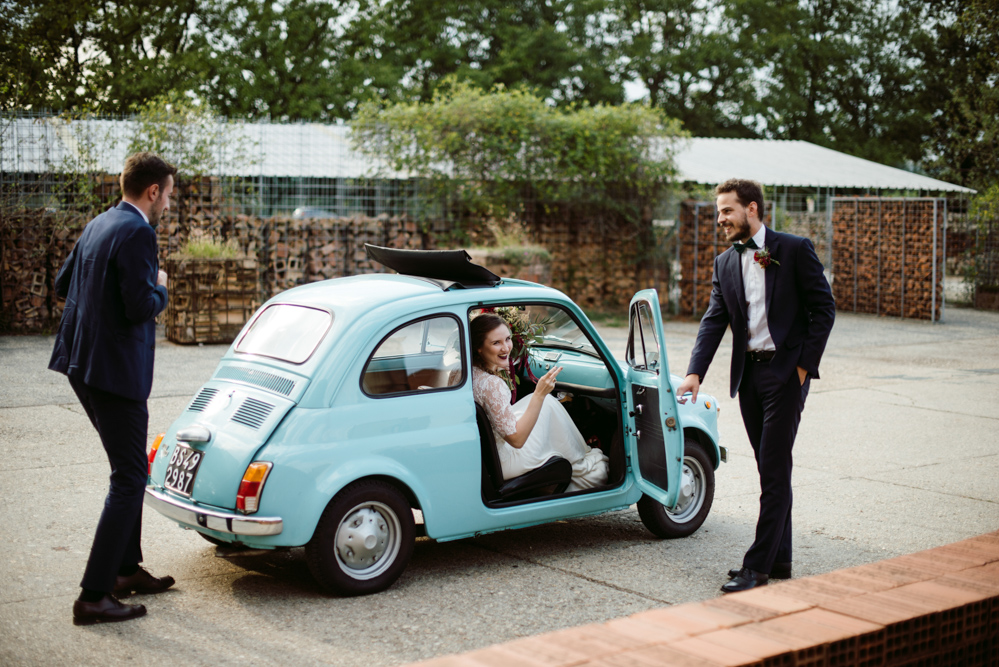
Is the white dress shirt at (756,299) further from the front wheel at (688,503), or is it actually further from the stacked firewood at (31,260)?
the stacked firewood at (31,260)

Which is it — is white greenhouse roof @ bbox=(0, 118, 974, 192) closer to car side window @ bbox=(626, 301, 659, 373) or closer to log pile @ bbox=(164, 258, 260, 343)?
log pile @ bbox=(164, 258, 260, 343)

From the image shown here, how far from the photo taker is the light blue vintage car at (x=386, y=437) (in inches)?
181

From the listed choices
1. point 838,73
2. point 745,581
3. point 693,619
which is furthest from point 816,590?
point 838,73

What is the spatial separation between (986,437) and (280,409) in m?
6.78

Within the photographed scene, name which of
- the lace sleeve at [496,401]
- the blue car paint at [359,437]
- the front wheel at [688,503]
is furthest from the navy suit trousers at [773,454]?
the lace sleeve at [496,401]

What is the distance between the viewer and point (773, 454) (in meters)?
5.02

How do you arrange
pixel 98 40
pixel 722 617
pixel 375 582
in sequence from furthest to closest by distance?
pixel 98 40
pixel 375 582
pixel 722 617

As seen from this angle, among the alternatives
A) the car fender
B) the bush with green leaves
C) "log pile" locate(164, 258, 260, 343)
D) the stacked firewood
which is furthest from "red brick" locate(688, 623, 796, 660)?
the bush with green leaves

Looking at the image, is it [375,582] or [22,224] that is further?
[22,224]

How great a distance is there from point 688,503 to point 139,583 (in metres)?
3.07

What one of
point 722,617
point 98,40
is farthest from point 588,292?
point 98,40

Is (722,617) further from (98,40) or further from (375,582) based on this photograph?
(98,40)

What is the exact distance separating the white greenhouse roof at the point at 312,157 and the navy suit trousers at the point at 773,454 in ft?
41.1

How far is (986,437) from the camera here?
29.0 ft
